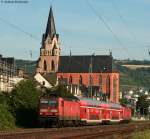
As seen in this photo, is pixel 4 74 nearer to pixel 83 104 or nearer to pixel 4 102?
pixel 83 104

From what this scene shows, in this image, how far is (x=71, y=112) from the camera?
6519 cm

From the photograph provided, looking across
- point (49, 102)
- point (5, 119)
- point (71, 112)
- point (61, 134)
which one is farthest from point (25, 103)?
point (61, 134)

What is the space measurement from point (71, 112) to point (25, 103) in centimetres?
507

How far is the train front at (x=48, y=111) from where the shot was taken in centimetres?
5997

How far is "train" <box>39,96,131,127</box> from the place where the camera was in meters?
60.2

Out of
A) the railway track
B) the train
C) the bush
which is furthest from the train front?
the railway track

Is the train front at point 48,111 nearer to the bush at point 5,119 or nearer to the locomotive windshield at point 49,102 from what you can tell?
the locomotive windshield at point 49,102

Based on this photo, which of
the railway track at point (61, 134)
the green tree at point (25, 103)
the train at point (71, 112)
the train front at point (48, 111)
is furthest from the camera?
the green tree at point (25, 103)

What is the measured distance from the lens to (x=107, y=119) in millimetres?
89188

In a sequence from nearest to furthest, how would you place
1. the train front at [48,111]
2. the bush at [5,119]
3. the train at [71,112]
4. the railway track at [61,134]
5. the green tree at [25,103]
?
the railway track at [61,134]
the bush at [5,119]
the train front at [48,111]
the train at [71,112]
the green tree at [25,103]

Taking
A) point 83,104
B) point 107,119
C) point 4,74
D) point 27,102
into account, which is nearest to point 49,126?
point 27,102

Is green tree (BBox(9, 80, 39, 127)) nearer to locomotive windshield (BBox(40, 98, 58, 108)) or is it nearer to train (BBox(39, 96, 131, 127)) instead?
train (BBox(39, 96, 131, 127))

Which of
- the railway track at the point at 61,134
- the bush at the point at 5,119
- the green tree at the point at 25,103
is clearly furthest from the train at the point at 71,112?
the railway track at the point at 61,134

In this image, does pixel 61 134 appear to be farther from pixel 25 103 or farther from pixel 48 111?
pixel 25 103
